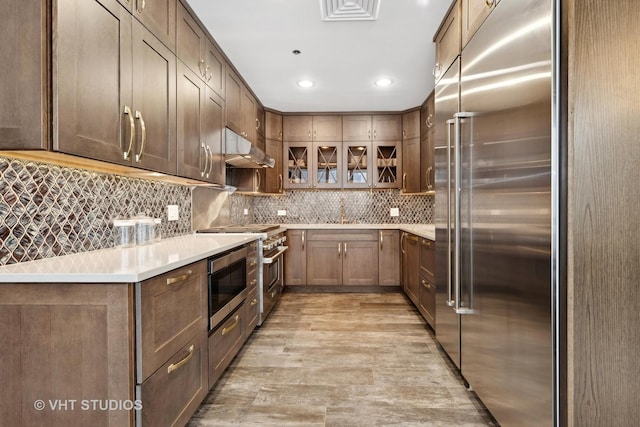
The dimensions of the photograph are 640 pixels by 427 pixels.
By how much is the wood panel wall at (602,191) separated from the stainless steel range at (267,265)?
239 cm

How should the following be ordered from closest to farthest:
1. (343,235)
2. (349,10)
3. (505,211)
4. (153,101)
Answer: (505,211), (153,101), (349,10), (343,235)

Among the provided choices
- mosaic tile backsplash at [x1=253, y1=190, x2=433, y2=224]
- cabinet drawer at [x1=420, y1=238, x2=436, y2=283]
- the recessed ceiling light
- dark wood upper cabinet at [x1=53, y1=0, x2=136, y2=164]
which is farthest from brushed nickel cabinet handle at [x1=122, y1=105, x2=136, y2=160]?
mosaic tile backsplash at [x1=253, y1=190, x2=433, y2=224]

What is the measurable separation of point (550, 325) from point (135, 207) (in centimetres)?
228

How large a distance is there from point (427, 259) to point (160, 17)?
8.70ft

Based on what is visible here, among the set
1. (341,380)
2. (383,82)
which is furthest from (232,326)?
(383,82)

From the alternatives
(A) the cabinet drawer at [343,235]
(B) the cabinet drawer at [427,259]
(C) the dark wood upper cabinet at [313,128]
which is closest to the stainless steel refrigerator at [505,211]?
(B) the cabinet drawer at [427,259]

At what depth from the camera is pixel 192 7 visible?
2.37 m

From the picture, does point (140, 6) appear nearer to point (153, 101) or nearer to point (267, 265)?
point (153, 101)

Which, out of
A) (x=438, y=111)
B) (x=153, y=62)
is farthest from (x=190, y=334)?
(x=438, y=111)

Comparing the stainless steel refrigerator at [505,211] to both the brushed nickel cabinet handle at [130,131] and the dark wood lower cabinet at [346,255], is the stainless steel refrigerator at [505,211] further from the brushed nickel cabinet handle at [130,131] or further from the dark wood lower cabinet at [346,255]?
the dark wood lower cabinet at [346,255]

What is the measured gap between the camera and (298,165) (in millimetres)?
4973

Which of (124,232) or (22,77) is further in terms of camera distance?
(124,232)

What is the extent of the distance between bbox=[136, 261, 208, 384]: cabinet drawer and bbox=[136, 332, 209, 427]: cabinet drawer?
45 millimetres

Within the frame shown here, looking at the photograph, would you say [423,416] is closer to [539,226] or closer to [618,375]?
[618,375]
